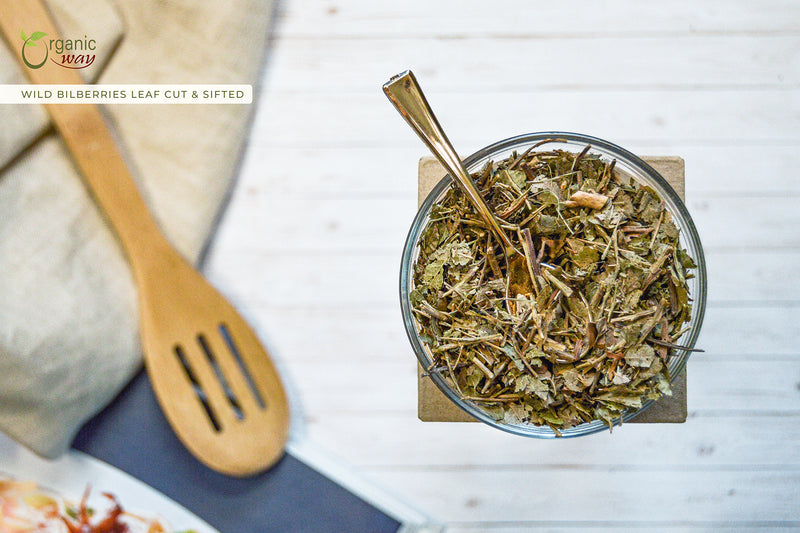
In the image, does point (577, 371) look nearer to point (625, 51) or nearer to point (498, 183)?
point (498, 183)

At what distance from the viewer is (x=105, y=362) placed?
27.5 inches

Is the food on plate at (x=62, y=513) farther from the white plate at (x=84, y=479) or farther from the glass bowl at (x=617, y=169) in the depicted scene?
the glass bowl at (x=617, y=169)

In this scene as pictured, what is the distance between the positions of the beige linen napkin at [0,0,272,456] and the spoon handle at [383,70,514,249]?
32 cm

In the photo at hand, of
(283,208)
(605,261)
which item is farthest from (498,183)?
(283,208)

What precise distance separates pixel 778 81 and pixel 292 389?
76 centimetres

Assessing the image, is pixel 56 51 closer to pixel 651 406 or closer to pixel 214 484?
pixel 214 484

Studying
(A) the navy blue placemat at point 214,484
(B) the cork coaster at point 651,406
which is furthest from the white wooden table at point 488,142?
(B) the cork coaster at point 651,406

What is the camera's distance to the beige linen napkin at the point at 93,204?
26.4 inches

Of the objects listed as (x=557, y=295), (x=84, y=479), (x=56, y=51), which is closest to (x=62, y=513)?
(x=84, y=479)

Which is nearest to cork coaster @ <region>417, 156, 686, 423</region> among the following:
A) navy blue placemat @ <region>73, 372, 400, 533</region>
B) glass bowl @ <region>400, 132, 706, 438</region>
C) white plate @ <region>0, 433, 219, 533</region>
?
glass bowl @ <region>400, 132, 706, 438</region>

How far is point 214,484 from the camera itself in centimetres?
73

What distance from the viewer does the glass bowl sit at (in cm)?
49

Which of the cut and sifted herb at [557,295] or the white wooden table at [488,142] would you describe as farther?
the white wooden table at [488,142]

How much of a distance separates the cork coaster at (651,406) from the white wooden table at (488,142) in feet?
0.53
